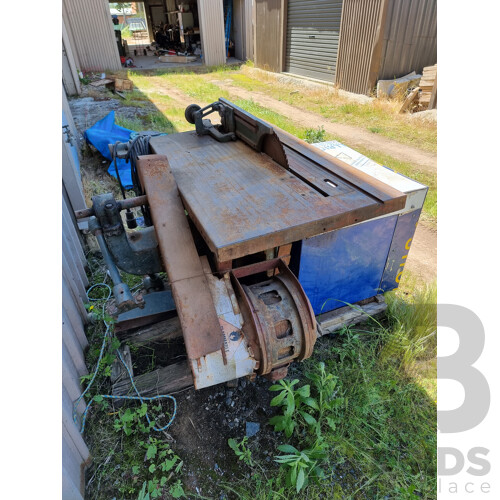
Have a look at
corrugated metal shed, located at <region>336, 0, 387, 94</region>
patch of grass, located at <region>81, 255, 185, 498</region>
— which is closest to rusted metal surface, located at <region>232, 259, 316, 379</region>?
patch of grass, located at <region>81, 255, 185, 498</region>

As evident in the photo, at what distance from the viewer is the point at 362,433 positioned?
6.64ft

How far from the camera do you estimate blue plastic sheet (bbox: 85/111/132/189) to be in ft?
15.3

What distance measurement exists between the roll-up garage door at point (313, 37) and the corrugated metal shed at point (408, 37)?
1.60 meters

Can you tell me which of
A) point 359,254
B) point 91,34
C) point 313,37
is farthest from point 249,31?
point 359,254

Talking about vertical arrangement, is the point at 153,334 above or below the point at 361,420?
above

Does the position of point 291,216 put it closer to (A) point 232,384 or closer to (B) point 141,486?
(A) point 232,384

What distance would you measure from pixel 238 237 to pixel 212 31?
1462 cm

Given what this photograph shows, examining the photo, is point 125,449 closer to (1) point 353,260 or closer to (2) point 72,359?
(2) point 72,359

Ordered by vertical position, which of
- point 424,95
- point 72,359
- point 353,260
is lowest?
point 424,95

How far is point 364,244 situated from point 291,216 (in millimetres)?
945

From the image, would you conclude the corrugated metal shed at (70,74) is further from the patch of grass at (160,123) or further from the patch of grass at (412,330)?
the patch of grass at (412,330)

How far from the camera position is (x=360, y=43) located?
319 inches

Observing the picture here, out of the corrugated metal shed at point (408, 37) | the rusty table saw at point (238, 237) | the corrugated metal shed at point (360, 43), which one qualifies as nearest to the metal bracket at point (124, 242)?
the rusty table saw at point (238, 237)

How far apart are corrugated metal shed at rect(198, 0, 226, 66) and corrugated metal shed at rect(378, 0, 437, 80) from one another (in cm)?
773
